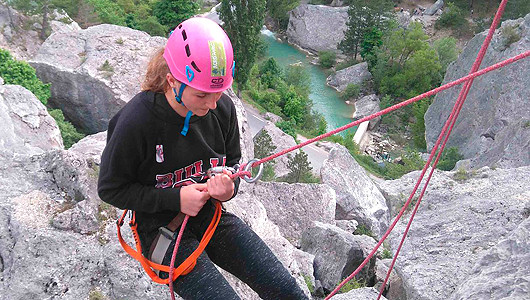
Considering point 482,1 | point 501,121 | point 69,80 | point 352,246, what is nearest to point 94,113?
point 69,80

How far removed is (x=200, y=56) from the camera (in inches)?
81.1

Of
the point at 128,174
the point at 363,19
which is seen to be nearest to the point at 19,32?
the point at 128,174

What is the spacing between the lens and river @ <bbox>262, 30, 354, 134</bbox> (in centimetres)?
2834

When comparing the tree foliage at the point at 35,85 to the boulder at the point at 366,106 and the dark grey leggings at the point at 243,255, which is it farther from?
the boulder at the point at 366,106

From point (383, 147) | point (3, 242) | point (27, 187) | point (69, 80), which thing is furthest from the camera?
point (383, 147)

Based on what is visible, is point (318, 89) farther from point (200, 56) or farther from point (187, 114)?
point (200, 56)

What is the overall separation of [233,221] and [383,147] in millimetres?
24472

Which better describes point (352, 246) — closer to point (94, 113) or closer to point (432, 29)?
point (94, 113)

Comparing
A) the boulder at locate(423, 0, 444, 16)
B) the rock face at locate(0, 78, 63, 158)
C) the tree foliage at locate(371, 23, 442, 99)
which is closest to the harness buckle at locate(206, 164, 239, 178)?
the rock face at locate(0, 78, 63, 158)

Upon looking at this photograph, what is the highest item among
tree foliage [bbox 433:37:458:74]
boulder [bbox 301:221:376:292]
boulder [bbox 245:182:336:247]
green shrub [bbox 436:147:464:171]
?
boulder [bbox 301:221:376:292]

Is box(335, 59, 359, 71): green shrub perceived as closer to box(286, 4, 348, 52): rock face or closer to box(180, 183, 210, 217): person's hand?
box(286, 4, 348, 52): rock face

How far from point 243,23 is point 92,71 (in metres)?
10.3

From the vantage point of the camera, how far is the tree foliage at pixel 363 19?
32.9 m

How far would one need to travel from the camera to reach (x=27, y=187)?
3648 mm
